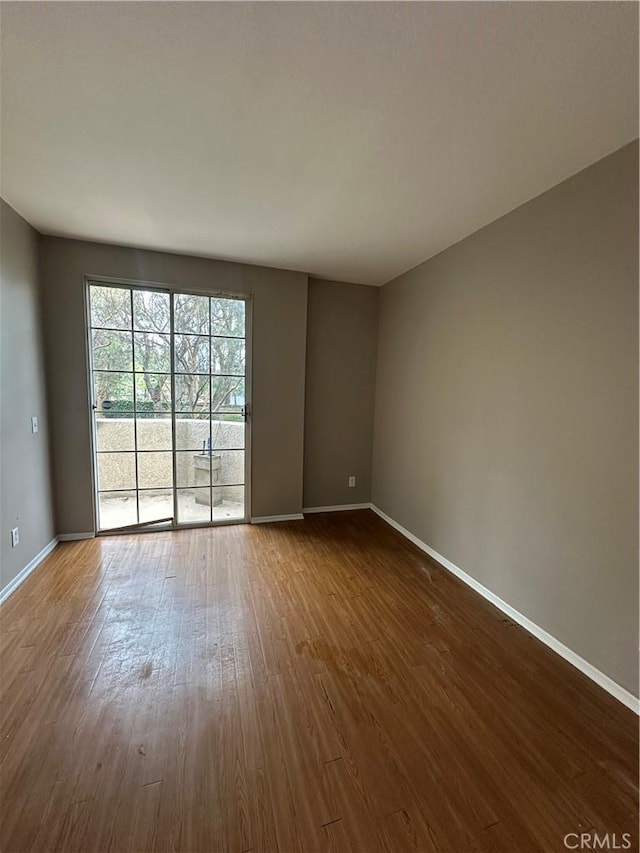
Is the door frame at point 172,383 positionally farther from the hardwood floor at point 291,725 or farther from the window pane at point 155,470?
the hardwood floor at point 291,725

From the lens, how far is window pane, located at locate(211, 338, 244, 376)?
3.30 m

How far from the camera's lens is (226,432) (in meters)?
3.42

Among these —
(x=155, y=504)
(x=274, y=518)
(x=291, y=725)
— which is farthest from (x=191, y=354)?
(x=291, y=725)

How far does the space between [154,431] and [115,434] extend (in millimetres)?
326

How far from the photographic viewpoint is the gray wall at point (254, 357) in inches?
113

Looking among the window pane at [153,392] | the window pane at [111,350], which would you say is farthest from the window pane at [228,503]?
the window pane at [111,350]

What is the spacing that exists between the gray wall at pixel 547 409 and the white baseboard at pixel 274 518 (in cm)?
135

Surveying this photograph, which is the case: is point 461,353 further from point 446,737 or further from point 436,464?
point 446,737

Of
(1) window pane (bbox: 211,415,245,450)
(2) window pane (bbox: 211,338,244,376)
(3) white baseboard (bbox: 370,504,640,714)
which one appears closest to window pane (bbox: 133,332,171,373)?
(2) window pane (bbox: 211,338,244,376)

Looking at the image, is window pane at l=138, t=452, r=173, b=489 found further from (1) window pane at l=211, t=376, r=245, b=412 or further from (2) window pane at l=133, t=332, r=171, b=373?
(2) window pane at l=133, t=332, r=171, b=373

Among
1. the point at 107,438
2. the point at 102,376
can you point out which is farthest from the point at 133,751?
the point at 102,376

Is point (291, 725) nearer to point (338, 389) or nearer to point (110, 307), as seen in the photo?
point (338, 389)

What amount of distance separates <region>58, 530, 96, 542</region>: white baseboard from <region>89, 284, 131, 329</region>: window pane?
6.11 feet

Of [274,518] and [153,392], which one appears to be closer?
[153,392]
